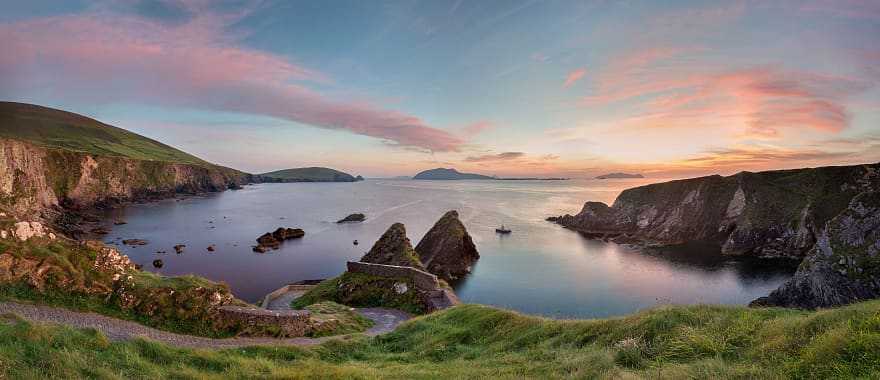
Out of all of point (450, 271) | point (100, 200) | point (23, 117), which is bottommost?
point (450, 271)

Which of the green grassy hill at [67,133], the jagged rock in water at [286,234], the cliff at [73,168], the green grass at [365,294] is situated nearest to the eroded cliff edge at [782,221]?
the green grass at [365,294]

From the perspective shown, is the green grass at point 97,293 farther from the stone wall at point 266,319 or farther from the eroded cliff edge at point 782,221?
the eroded cliff edge at point 782,221

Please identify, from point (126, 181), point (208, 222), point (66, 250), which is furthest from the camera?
point (126, 181)

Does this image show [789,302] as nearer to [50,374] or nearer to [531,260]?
[531,260]

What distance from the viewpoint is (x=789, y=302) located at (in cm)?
2984

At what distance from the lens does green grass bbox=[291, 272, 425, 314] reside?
27.4 m

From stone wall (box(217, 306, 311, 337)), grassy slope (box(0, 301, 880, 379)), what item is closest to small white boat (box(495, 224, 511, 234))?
stone wall (box(217, 306, 311, 337))

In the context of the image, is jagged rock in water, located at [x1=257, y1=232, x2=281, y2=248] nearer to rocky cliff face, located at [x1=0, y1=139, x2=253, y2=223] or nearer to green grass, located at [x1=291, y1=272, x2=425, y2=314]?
rocky cliff face, located at [x1=0, y1=139, x2=253, y2=223]

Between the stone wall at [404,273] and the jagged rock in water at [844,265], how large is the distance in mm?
27348

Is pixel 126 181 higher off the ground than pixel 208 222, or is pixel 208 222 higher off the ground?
pixel 126 181

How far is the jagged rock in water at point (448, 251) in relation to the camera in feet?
161

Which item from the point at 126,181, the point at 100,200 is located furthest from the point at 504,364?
the point at 126,181

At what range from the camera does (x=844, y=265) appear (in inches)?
1048

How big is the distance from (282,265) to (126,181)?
103 meters
